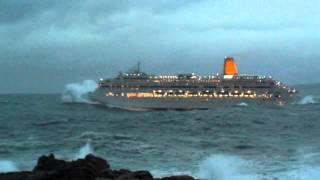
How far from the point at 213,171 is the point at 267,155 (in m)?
6.90

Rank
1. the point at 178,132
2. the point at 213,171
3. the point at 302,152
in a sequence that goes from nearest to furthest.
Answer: the point at 213,171 → the point at 302,152 → the point at 178,132

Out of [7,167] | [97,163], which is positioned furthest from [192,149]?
[97,163]

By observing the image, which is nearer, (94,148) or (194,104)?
(94,148)

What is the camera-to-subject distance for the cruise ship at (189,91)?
97.6 meters

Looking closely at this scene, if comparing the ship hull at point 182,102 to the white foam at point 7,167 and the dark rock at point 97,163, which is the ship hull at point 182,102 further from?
the dark rock at point 97,163

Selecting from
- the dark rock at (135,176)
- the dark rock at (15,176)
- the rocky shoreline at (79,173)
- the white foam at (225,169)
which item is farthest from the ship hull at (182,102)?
the dark rock at (135,176)

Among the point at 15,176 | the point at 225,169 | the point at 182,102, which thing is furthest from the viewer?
the point at 182,102

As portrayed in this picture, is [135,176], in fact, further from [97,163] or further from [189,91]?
[189,91]

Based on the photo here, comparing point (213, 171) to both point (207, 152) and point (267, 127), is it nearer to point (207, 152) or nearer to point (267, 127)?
point (207, 152)

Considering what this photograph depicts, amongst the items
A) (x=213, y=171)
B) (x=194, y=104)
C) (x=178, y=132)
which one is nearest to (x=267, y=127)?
(x=178, y=132)

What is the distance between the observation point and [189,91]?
98062mm

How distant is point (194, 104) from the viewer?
96812mm

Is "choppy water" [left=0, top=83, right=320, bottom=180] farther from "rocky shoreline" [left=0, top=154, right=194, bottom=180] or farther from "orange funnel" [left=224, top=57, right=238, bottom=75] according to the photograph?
"orange funnel" [left=224, top=57, right=238, bottom=75]

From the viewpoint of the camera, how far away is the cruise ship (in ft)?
320
